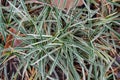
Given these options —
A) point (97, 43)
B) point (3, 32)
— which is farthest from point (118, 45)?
point (3, 32)

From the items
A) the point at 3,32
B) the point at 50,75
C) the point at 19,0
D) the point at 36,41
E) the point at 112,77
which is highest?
the point at 19,0

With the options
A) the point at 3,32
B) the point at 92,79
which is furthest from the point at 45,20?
the point at 92,79

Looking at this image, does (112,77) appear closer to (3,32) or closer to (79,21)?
(79,21)

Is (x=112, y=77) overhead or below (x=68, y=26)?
below

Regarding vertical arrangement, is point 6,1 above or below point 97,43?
above

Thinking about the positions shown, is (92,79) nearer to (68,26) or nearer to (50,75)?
(50,75)

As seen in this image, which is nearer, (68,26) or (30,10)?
(68,26)
